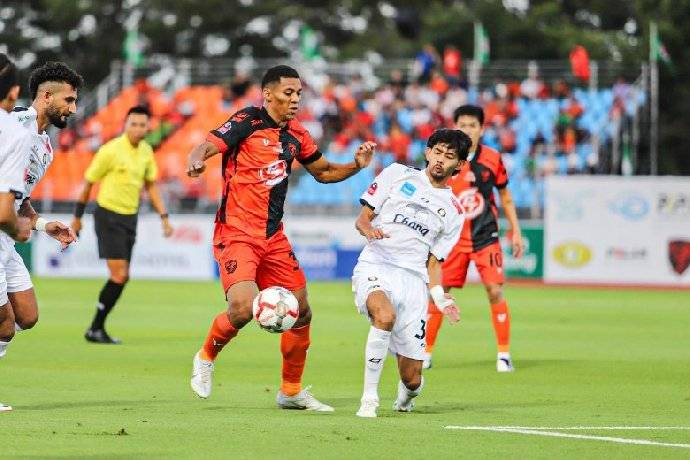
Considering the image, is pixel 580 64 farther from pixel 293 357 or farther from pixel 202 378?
pixel 202 378

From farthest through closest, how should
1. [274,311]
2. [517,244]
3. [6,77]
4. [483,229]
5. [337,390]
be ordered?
[483,229] < [517,244] < [337,390] < [274,311] < [6,77]

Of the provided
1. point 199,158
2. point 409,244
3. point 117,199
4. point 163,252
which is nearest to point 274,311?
point 199,158

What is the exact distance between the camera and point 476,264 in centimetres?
1441

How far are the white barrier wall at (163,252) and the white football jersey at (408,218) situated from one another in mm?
A: 21012

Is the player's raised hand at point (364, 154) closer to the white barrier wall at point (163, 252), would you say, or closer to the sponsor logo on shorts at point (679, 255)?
the sponsor logo on shorts at point (679, 255)

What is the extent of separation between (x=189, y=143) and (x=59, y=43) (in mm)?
21421

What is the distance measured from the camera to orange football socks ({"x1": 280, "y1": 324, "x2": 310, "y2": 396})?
10484 mm

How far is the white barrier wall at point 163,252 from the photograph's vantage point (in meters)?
31.6

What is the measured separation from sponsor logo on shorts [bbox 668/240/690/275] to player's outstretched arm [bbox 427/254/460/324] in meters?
18.8

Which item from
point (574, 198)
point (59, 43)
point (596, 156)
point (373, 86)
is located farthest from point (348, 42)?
point (574, 198)

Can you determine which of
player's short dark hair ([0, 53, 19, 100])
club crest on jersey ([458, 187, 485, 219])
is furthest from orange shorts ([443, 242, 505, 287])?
player's short dark hair ([0, 53, 19, 100])

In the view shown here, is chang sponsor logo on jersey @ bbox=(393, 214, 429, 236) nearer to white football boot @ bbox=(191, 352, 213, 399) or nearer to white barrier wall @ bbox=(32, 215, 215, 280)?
white football boot @ bbox=(191, 352, 213, 399)

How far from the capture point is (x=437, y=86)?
123 ft

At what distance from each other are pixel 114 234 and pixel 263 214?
6.55 meters
